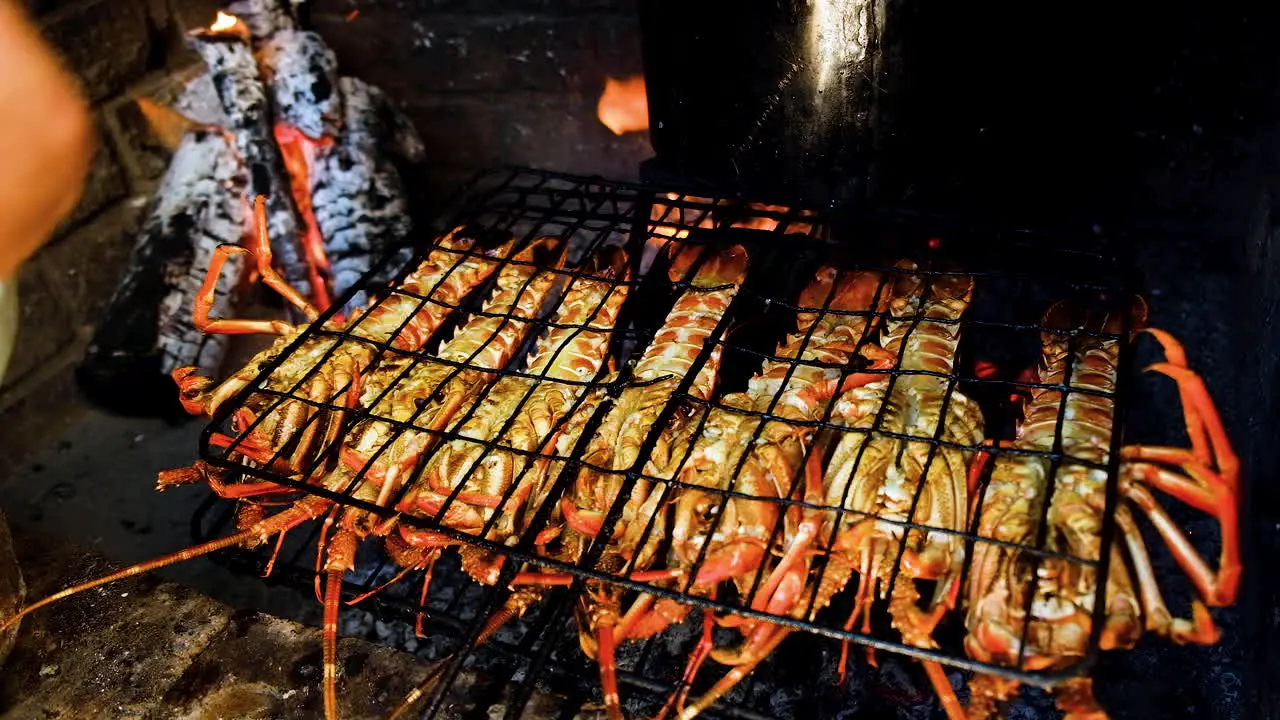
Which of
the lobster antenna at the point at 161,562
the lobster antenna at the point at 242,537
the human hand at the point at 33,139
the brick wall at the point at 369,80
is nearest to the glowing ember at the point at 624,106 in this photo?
the brick wall at the point at 369,80

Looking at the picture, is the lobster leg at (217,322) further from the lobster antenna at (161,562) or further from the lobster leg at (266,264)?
the lobster antenna at (161,562)

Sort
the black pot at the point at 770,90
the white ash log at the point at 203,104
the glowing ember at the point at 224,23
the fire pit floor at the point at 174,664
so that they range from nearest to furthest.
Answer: the fire pit floor at the point at 174,664, the black pot at the point at 770,90, the glowing ember at the point at 224,23, the white ash log at the point at 203,104

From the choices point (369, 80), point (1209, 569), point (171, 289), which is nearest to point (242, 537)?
point (1209, 569)

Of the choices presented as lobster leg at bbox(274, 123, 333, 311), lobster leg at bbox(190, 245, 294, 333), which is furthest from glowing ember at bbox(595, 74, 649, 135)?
lobster leg at bbox(190, 245, 294, 333)

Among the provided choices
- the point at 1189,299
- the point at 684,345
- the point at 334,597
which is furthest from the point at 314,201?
the point at 1189,299

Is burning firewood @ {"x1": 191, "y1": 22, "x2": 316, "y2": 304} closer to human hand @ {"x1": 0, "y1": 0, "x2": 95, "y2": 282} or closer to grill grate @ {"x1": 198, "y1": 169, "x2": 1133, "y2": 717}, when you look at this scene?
human hand @ {"x1": 0, "y1": 0, "x2": 95, "y2": 282}

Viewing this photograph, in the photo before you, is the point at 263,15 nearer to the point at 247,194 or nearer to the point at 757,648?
the point at 247,194
